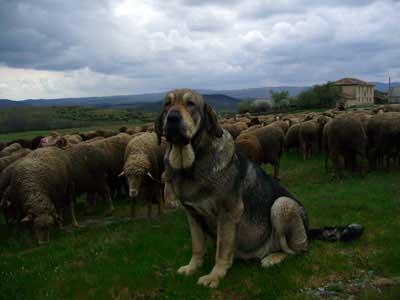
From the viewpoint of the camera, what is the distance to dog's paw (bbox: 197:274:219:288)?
5.88 metres

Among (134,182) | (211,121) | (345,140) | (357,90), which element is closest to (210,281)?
(211,121)

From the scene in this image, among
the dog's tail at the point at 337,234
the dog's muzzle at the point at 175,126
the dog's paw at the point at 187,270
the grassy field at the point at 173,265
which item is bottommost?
the grassy field at the point at 173,265

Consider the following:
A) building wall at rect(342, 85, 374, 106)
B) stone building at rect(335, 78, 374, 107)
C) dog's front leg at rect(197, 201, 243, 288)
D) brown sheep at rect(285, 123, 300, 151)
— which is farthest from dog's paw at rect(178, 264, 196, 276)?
building wall at rect(342, 85, 374, 106)

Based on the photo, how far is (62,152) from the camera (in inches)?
472

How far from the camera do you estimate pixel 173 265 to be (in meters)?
6.96

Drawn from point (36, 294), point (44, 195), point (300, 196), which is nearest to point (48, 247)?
point (44, 195)

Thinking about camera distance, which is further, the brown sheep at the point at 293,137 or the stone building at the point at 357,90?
the stone building at the point at 357,90

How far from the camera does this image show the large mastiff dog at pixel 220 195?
5.35 metres

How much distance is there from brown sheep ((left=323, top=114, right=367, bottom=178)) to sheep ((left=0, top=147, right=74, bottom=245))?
902cm

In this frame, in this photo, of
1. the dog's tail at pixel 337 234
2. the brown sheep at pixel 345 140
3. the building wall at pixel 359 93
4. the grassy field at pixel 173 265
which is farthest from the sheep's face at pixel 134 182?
the building wall at pixel 359 93

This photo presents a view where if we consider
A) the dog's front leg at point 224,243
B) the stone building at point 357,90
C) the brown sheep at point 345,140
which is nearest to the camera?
the dog's front leg at point 224,243

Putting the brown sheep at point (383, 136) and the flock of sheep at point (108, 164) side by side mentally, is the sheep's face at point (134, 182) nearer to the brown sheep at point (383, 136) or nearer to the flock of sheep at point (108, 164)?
the flock of sheep at point (108, 164)

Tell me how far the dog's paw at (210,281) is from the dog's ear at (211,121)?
Answer: 6.31 ft

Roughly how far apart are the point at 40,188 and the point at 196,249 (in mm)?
4999
